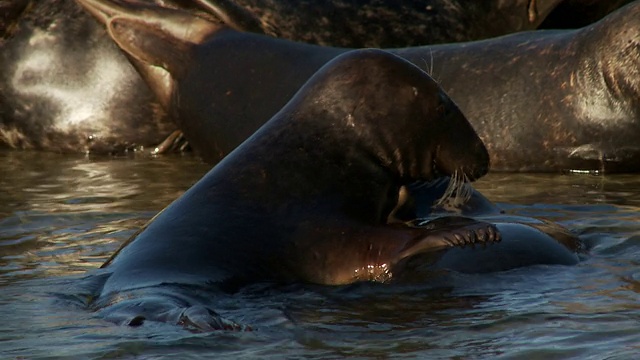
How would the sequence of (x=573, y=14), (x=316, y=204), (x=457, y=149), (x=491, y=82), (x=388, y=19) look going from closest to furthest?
(x=316, y=204), (x=457, y=149), (x=491, y=82), (x=388, y=19), (x=573, y=14)

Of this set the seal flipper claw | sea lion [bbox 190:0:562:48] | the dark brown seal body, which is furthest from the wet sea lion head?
the dark brown seal body

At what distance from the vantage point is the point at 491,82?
8961mm

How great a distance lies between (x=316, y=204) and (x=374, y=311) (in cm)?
80

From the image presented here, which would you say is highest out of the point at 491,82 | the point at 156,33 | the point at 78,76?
the point at 156,33

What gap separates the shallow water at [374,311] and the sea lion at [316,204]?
0.47 feet

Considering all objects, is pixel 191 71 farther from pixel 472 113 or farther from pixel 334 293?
pixel 334 293

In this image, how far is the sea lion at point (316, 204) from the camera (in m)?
5.25

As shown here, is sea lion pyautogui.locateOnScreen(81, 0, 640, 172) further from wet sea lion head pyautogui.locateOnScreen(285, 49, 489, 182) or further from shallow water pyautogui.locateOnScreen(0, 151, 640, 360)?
wet sea lion head pyautogui.locateOnScreen(285, 49, 489, 182)

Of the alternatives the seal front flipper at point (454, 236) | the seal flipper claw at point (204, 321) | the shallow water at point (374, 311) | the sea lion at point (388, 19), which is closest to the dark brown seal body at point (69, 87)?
the sea lion at point (388, 19)

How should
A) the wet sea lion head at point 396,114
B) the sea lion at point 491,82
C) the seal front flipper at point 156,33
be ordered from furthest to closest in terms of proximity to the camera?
the seal front flipper at point 156,33 → the sea lion at point 491,82 → the wet sea lion head at point 396,114

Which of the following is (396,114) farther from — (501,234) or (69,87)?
(69,87)

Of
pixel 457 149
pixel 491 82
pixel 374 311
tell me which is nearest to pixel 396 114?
pixel 457 149

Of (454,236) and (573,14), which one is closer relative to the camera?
(454,236)

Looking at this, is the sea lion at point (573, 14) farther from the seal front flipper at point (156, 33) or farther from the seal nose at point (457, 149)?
the seal nose at point (457, 149)
